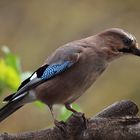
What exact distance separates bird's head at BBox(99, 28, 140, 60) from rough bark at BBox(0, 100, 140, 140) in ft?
1.62

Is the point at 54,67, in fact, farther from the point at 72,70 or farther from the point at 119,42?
the point at 119,42

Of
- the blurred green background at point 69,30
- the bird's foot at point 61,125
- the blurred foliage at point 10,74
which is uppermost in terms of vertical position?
the blurred foliage at point 10,74

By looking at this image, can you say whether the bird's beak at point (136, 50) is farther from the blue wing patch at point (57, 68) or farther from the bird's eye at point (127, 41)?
the blue wing patch at point (57, 68)

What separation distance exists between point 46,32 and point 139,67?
1013mm

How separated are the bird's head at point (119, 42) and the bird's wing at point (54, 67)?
0.15 m

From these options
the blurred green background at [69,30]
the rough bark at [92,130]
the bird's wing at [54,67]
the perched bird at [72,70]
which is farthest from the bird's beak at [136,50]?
the blurred green background at [69,30]

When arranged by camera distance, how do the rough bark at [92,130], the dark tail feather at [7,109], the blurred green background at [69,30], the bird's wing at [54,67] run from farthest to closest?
1. the blurred green background at [69,30]
2. the bird's wing at [54,67]
3. the dark tail feather at [7,109]
4. the rough bark at [92,130]

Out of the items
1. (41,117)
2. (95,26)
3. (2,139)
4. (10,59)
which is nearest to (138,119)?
(2,139)

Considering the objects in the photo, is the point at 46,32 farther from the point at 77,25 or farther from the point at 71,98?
the point at 71,98

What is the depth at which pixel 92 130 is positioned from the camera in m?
2.50

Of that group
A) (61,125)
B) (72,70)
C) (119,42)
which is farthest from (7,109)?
(119,42)

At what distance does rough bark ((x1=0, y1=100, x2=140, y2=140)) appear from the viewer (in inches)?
97.0

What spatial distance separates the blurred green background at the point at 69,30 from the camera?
6.57 metres

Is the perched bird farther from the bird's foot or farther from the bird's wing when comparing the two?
the bird's foot
